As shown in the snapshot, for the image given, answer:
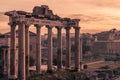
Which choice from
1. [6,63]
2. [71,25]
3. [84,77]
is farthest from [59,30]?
[6,63]

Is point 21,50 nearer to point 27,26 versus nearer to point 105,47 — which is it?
point 27,26

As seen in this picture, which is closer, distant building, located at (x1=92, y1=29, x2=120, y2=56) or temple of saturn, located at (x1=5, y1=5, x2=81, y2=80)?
temple of saturn, located at (x1=5, y1=5, x2=81, y2=80)

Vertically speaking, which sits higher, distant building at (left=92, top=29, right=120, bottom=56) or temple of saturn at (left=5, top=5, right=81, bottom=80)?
temple of saturn at (left=5, top=5, right=81, bottom=80)

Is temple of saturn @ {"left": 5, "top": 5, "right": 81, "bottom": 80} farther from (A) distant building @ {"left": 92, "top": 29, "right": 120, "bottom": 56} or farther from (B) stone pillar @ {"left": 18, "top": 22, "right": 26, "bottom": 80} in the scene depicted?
(A) distant building @ {"left": 92, "top": 29, "right": 120, "bottom": 56}

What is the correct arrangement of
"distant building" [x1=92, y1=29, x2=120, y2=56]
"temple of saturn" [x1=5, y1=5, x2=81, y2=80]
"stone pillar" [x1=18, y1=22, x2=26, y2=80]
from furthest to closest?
1. "distant building" [x1=92, y1=29, x2=120, y2=56]
2. "temple of saturn" [x1=5, y1=5, x2=81, y2=80]
3. "stone pillar" [x1=18, y1=22, x2=26, y2=80]

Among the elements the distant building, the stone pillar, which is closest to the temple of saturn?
the stone pillar

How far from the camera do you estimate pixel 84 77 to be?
174 ft

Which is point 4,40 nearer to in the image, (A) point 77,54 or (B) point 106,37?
(A) point 77,54

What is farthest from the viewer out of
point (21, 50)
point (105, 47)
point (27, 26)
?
point (105, 47)

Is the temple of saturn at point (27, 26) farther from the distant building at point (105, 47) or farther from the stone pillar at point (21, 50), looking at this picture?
the distant building at point (105, 47)

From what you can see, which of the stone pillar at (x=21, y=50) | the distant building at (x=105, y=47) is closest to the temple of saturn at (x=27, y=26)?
the stone pillar at (x=21, y=50)

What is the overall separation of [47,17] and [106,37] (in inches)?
4467

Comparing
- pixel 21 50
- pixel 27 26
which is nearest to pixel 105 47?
pixel 27 26

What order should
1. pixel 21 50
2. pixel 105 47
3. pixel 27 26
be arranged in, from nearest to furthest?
pixel 21 50 → pixel 27 26 → pixel 105 47
